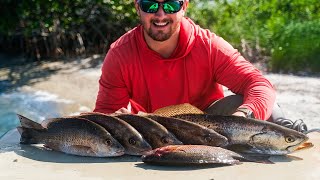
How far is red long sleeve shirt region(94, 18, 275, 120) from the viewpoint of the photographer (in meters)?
5.26

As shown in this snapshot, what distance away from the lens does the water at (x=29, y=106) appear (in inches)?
365

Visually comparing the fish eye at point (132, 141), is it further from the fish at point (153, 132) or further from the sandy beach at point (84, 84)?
the sandy beach at point (84, 84)

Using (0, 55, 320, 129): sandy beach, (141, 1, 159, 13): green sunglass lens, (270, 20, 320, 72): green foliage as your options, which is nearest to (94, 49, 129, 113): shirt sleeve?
(141, 1, 159, 13): green sunglass lens

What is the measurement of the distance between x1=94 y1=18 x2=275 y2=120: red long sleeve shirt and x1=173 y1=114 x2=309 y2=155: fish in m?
0.85

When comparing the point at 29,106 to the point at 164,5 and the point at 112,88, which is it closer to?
the point at 112,88

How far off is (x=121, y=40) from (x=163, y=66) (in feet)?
1.47

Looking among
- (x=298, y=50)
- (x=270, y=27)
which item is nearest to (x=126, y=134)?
(x=298, y=50)

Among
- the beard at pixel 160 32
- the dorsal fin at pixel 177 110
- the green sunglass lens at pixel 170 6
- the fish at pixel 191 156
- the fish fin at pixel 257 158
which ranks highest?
the green sunglass lens at pixel 170 6

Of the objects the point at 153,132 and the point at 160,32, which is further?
the point at 160,32

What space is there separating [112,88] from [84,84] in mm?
5436

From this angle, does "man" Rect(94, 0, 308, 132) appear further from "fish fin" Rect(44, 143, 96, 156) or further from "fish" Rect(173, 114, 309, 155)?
"fish fin" Rect(44, 143, 96, 156)

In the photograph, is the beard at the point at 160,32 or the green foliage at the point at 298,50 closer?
the beard at the point at 160,32

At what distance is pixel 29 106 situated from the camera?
9805 millimetres

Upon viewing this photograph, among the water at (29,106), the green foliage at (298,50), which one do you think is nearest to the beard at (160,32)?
the water at (29,106)
